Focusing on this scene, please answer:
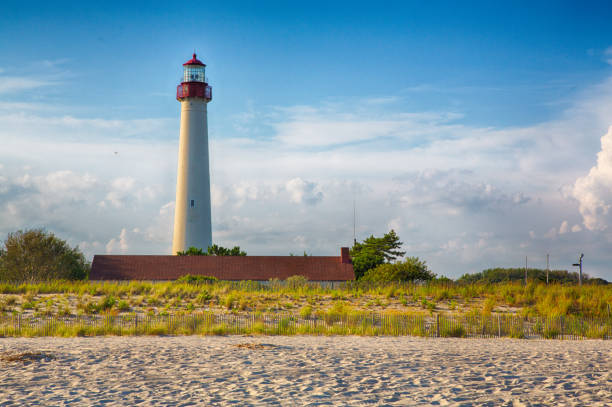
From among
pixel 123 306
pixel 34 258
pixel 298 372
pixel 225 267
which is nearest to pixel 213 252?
pixel 225 267

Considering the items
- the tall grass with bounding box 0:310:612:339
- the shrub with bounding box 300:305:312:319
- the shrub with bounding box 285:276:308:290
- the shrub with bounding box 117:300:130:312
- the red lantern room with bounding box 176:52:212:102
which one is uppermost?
the red lantern room with bounding box 176:52:212:102

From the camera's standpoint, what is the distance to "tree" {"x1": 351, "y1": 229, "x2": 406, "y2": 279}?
4206 centimetres

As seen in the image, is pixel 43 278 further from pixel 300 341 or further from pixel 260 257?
pixel 300 341

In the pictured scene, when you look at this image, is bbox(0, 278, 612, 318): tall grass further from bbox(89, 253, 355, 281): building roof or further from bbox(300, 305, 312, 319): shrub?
bbox(89, 253, 355, 281): building roof

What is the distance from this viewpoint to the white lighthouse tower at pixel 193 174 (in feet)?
124

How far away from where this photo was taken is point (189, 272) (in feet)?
117

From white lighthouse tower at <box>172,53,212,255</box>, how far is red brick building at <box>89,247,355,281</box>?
188cm

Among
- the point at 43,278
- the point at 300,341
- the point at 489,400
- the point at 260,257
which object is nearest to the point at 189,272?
the point at 260,257

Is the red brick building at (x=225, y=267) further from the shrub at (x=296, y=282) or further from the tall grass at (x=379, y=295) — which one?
the tall grass at (x=379, y=295)

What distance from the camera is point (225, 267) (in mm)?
37000

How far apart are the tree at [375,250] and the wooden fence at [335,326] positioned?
2171cm

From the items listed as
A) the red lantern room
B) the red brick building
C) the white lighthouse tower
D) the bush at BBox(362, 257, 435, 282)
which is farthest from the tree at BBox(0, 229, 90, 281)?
the bush at BBox(362, 257, 435, 282)

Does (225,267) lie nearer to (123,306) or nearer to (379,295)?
(379,295)

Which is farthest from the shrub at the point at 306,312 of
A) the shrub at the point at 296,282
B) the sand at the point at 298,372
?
the shrub at the point at 296,282
